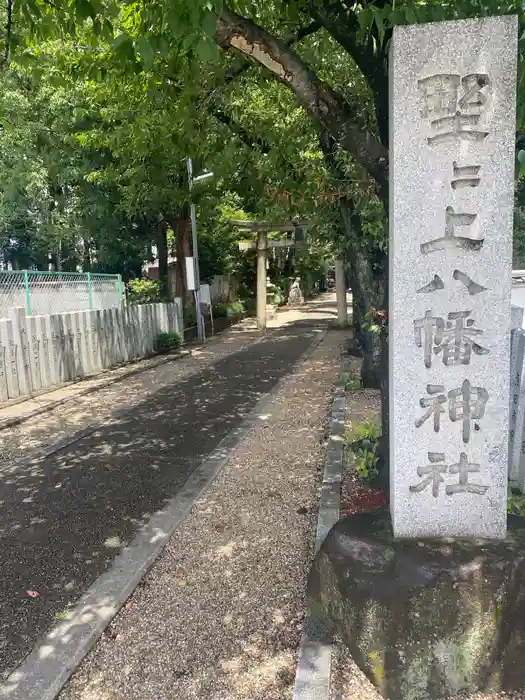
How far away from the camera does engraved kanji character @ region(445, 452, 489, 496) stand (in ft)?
10.2

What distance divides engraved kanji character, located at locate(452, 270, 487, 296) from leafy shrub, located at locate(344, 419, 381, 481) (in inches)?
96.1

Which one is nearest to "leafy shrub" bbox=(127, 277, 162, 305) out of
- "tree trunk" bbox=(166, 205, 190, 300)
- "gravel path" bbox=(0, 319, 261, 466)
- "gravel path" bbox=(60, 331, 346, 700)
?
"tree trunk" bbox=(166, 205, 190, 300)

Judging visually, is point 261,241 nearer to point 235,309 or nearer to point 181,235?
point 181,235

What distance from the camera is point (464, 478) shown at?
313cm

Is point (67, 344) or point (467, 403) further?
point (67, 344)

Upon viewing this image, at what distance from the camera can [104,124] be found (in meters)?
14.9

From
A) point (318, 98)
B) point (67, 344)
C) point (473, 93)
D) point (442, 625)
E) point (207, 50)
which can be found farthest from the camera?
point (67, 344)

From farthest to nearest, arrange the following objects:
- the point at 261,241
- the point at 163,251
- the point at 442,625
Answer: the point at 163,251
the point at 261,241
the point at 442,625

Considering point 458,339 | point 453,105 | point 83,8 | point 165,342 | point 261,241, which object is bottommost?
point 165,342

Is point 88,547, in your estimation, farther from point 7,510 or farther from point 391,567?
point 391,567

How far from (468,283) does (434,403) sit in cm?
66

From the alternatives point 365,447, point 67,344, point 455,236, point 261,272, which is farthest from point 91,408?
point 261,272

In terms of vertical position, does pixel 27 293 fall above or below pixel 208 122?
below

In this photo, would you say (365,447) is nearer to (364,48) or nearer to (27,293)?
(364,48)
